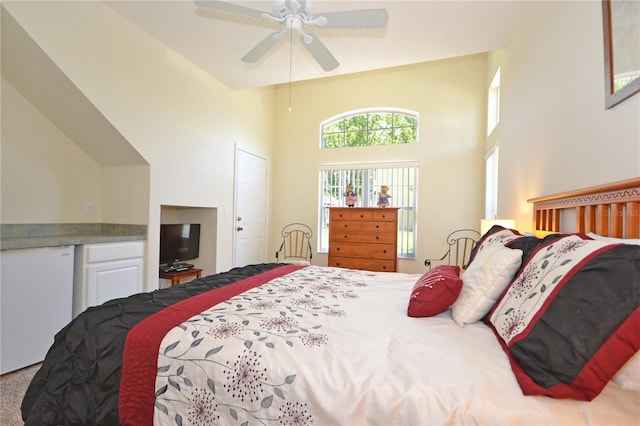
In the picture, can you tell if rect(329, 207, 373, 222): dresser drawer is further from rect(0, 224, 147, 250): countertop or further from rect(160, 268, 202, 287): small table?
rect(0, 224, 147, 250): countertop

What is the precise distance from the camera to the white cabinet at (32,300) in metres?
2.04

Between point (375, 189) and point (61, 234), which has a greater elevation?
point (375, 189)

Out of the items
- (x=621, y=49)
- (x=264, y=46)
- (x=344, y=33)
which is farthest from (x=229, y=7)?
(x=621, y=49)

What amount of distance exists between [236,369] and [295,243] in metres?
4.16

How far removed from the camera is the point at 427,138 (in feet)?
14.4

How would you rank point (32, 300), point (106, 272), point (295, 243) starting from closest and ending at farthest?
1. point (32, 300)
2. point (106, 272)
3. point (295, 243)

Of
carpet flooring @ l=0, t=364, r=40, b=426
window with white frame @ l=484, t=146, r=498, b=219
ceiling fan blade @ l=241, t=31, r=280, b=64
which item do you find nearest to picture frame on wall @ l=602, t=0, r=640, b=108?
ceiling fan blade @ l=241, t=31, r=280, b=64

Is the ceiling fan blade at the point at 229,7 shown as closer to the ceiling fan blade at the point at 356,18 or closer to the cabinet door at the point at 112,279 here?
the ceiling fan blade at the point at 356,18

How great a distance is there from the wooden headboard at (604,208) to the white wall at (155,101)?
3355 millimetres

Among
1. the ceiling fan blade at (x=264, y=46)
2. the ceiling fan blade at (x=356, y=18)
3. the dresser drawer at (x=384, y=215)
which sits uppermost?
the ceiling fan blade at (x=356, y=18)

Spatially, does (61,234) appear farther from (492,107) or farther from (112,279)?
(492,107)

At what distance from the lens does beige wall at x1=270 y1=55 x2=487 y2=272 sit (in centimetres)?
418

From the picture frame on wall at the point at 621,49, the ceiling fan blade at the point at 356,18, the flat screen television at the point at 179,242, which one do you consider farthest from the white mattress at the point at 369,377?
the flat screen television at the point at 179,242

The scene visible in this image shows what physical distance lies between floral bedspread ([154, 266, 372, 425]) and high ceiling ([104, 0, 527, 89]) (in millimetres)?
Result: 2124
